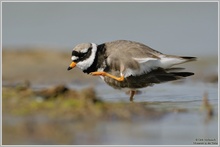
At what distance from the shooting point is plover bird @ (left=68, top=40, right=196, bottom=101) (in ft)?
33.3

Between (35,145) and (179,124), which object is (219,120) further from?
(35,145)

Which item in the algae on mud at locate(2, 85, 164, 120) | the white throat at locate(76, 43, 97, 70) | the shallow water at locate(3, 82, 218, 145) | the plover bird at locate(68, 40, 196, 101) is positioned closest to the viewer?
the shallow water at locate(3, 82, 218, 145)

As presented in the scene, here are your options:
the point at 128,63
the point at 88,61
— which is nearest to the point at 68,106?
the point at 128,63

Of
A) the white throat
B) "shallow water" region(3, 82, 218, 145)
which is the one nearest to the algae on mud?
"shallow water" region(3, 82, 218, 145)

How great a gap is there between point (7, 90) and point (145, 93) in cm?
340

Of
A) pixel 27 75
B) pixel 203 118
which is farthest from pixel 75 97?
pixel 27 75

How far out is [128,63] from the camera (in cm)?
1011

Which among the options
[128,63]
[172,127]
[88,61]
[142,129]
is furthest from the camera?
[88,61]

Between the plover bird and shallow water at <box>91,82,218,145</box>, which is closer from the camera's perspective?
shallow water at <box>91,82,218,145</box>

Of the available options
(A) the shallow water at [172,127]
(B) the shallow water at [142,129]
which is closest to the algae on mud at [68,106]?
(B) the shallow water at [142,129]

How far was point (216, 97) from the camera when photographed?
11.3 m

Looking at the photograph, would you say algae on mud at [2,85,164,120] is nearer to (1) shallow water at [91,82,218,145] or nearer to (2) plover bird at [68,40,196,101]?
(1) shallow water at [91,82,218,145]

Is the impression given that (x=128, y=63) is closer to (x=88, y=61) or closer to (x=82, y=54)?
(x=88, y=61)

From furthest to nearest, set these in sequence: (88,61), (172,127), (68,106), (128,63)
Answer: (88,61) < (128,63) < (68,106) < (172,127)
